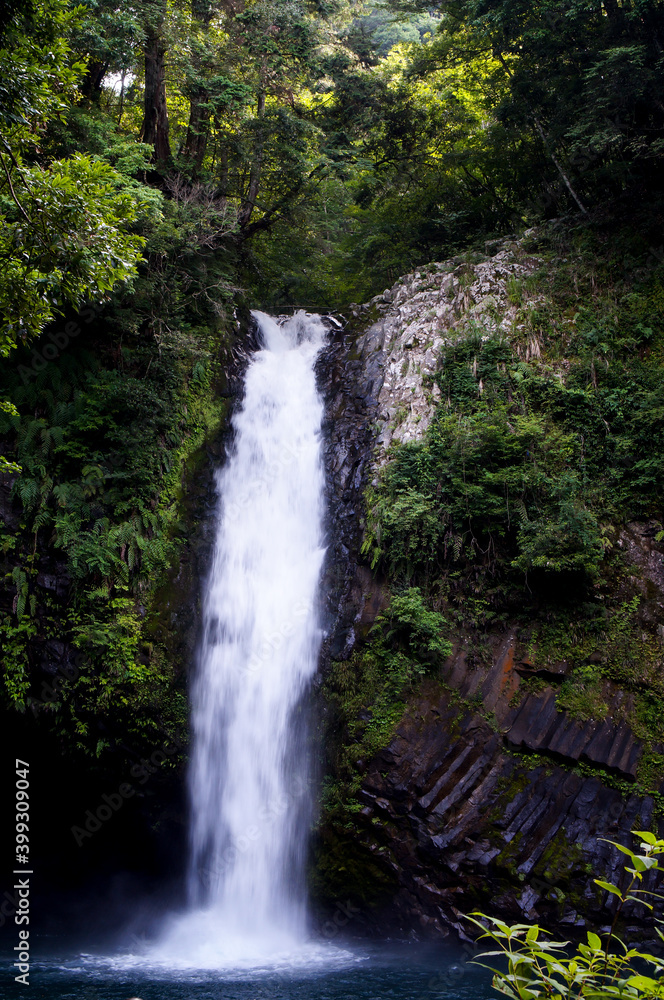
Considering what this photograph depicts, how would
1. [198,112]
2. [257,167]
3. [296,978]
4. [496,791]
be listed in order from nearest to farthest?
1. [296,978]
2. [496,791]
3. [198,112]
4. [257,167]

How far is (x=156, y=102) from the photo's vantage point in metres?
12.7

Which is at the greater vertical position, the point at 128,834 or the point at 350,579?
the point at 350,579

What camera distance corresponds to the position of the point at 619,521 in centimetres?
838

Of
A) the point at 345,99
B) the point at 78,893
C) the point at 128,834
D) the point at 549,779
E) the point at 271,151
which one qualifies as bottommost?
the point at 78,893

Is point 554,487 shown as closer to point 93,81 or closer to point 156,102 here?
point 156,102

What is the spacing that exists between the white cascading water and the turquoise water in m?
0.57

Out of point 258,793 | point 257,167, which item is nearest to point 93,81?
point 257,167

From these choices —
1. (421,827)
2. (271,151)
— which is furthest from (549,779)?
(271,151)

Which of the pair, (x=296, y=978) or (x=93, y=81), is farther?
(x=93, y=81)

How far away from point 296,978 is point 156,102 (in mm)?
15235

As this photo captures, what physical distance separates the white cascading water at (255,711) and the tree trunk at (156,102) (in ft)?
21.8

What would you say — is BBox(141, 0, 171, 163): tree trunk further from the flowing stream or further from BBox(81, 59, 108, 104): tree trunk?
the flowing stream

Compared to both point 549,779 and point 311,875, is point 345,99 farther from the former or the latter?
point 311,875

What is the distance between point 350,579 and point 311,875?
395cm
